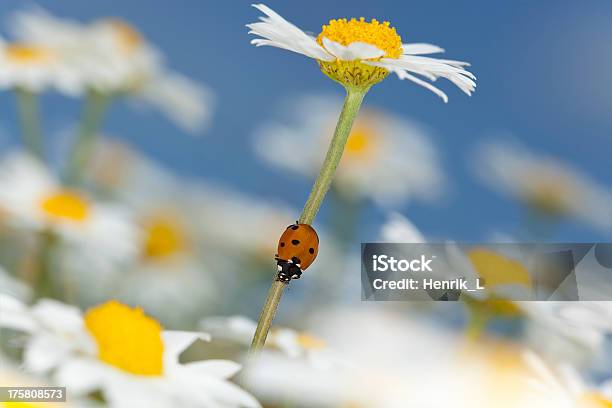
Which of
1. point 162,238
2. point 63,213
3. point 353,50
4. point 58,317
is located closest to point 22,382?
point 58,317

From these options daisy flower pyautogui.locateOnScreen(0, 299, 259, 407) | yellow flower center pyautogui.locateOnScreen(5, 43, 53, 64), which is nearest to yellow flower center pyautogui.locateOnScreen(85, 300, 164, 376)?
daisy flower pyautogui.locateOnScreen(0, 299, 259, 407)

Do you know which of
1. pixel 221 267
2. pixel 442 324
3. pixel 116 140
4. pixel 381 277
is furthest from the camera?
pixel 116 140

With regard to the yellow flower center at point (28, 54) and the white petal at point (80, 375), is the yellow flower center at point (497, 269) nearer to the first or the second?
the white petal at point (80, 375)

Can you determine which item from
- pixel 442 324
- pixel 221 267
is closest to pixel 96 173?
pixel 221 267

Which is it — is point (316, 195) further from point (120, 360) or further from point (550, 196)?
point (550, 196)

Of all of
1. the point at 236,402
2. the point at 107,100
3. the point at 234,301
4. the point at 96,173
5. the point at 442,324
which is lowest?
the point at 236,402

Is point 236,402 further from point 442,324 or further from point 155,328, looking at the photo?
point 442,324

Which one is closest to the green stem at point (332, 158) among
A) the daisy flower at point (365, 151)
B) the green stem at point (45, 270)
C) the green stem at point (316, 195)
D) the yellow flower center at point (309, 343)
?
the green stem at point (316, 195)

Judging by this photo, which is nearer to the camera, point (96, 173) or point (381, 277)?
point (381, 277)
